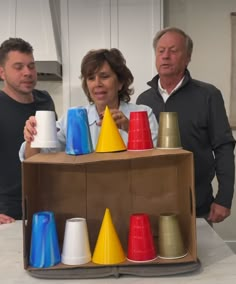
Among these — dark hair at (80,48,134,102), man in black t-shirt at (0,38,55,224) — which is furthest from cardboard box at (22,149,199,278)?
man in black t-shirt at (0,38,55,224)

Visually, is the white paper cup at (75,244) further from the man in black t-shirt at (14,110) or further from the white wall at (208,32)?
the white wall at (208,32)

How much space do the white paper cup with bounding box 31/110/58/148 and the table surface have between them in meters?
0.31

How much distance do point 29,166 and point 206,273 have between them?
0.49 m

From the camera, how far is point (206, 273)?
0.90 m

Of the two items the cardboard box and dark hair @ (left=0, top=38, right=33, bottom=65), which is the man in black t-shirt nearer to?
dark hair @ (left=0, top=38, right=33, bottom=65)

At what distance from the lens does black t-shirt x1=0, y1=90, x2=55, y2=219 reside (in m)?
1.78

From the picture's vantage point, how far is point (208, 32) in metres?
3.08

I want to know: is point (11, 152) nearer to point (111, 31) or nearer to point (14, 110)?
point (14, 110)

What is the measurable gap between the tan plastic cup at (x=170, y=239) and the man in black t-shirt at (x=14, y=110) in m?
0.99

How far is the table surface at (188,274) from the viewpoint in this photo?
2.83ft

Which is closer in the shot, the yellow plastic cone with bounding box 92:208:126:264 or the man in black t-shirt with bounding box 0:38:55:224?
the yellow plastic cone with bounding box 92:208:126:264

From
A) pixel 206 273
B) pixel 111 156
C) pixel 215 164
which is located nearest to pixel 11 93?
pixel 215 164

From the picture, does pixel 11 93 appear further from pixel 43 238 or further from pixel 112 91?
pixel 43 238

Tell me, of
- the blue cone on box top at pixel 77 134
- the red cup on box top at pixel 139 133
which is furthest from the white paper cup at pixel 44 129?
the red cup on box top at pixel 139 133
